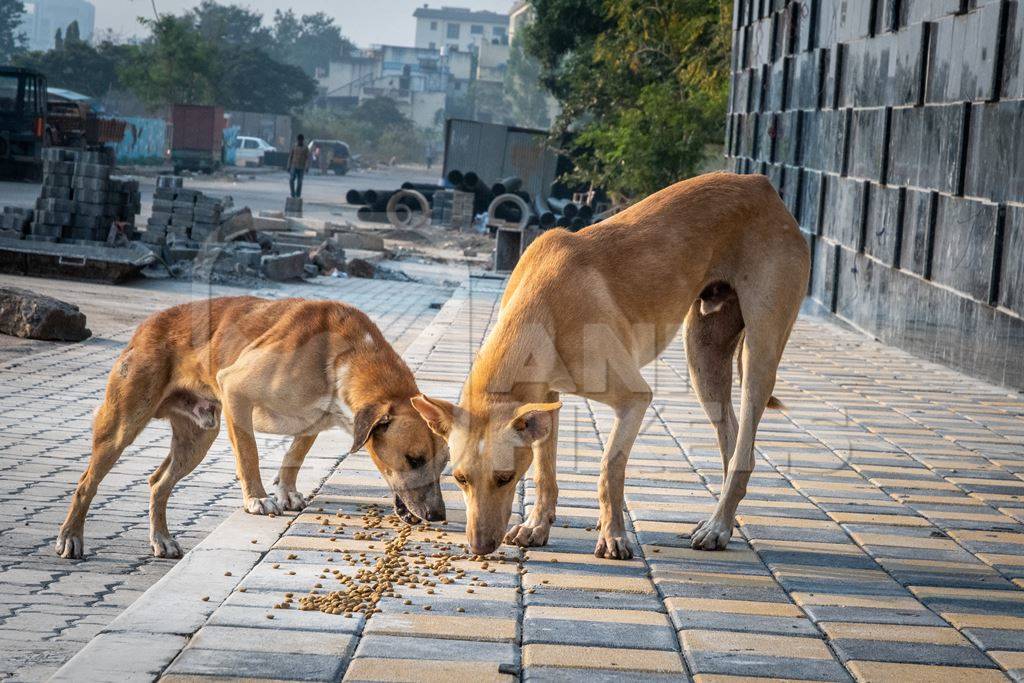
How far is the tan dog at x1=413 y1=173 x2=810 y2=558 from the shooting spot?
4734 mm

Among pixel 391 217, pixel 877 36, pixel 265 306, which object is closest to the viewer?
pixel 265 306

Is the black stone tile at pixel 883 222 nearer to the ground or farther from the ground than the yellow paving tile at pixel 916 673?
farther from the ground

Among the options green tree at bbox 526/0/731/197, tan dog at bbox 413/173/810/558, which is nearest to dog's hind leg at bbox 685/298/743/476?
tan dog at bbox 413/173/810/558

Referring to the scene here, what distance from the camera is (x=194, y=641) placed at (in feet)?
12.7

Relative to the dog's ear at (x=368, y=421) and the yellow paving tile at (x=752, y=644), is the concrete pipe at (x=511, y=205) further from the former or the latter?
the yellow paving tile at (x=752, y=644)

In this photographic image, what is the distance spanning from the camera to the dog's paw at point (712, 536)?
17.3ft

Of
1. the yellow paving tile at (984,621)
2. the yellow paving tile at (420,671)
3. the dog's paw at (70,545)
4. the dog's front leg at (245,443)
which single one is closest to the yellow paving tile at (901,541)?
the yellow paving tile at (984,621)

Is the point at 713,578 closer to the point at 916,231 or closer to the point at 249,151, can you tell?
the point at 916,231

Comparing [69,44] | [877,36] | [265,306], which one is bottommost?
[265,306]

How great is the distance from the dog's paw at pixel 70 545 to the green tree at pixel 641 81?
76.3 ft

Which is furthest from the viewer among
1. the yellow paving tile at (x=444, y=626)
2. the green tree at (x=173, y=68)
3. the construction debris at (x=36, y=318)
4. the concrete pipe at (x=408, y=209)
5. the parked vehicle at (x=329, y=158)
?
the parked vehicle at (x=329, y=158)

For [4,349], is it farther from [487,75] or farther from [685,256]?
[487,75]

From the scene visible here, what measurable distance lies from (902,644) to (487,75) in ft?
558

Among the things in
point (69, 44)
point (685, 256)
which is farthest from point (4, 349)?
point (69, 44)
